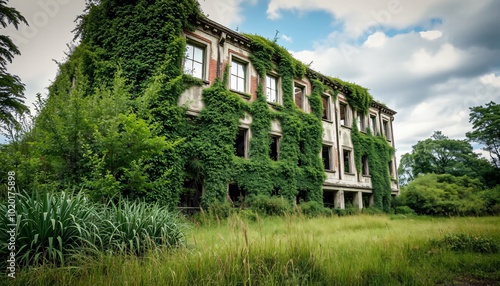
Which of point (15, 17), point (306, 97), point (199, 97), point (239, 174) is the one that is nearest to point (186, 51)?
point (199, 97)

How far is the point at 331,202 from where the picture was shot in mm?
18453

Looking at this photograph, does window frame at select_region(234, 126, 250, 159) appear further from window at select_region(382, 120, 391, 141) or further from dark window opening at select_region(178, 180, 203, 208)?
window at select_region(382, 120, 391, 141)

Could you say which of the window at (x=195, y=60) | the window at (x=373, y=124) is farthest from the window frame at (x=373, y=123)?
the window at (x=195, y=60)

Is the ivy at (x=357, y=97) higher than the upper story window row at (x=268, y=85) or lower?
higher

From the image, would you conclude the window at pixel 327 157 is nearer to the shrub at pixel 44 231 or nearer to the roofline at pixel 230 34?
the roofline at pixel 230 34

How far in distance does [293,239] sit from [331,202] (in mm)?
15460

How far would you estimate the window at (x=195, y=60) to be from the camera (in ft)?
39.6

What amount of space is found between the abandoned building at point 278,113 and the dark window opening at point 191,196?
0.14 ft

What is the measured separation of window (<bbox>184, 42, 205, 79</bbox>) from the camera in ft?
39.6

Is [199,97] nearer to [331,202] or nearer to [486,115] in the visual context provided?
[331,202]

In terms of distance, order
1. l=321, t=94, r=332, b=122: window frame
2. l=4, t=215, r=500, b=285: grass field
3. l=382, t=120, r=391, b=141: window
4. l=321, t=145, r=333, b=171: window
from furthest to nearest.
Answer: l=382, t=120, r=391, b=141: window, l=321, t=94, r=332, b=122: window frame, l=321, t=145, r=333, b=171: window, l=4, t=215, r=500, b=285: grass field

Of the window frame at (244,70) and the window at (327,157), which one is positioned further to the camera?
the window at (327,157)

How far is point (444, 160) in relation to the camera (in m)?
38.6

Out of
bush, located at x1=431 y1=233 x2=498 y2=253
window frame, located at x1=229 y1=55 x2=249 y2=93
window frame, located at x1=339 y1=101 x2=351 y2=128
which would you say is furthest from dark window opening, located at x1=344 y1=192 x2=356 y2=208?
bush, located at x1=431 y1=233 x2=498 y2=253
